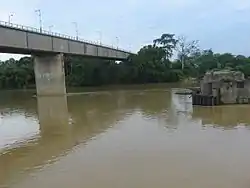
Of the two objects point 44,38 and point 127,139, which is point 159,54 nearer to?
point 44,38

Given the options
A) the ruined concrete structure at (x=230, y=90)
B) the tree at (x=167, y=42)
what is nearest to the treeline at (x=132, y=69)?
the tree at (x=167, y=42)

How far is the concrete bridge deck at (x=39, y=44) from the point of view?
1721 inches

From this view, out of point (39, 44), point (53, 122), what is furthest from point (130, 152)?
point (39, 44)

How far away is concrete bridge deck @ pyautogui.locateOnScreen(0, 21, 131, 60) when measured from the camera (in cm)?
4372

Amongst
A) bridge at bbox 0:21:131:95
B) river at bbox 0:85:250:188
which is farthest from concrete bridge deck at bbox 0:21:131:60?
river at bbox 0:85:250:188

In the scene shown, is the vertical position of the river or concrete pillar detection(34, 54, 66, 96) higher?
concrete pillar detection(34, 54, 66, 96)

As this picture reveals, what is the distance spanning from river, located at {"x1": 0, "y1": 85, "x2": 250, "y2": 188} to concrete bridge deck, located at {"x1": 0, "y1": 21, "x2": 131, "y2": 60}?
1448cm

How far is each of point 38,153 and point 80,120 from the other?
1251 centimetres

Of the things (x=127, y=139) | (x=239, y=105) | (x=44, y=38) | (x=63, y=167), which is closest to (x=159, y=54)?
(x=44, y=38)

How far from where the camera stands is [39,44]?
5153 centimetres

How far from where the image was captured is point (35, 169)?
53.2ft

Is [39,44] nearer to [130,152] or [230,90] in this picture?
[230,90]

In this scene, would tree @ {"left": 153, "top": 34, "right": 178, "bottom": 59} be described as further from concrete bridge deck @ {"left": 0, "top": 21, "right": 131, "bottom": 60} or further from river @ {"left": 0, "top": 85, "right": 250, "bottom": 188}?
river @ {"left": 0, "top": 85, "right": 250, "bottom": 188}

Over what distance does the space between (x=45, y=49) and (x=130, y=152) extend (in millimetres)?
37380
